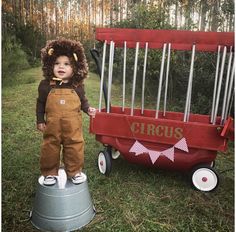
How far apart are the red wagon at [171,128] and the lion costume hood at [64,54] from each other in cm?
39

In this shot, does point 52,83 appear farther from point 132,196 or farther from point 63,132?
point 132,196

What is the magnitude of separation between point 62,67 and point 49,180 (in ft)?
2.03

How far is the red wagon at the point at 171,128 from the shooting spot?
7.24 feet

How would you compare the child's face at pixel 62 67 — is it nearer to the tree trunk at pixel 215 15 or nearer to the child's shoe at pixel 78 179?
the child's shoe at pixel 78 179

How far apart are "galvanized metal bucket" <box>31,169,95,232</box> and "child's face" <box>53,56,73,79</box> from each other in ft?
1.96

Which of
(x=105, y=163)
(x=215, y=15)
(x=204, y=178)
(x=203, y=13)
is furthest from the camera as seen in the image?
(x=203, y=13)

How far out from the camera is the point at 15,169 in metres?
2.60

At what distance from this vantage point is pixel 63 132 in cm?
193

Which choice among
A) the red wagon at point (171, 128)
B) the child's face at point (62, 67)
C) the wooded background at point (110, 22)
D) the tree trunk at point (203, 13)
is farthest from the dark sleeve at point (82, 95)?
the tree trunk at point (203, 13)

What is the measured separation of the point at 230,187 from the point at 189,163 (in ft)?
1.17

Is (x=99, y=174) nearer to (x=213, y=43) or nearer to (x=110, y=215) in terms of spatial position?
(x=110, y=215)

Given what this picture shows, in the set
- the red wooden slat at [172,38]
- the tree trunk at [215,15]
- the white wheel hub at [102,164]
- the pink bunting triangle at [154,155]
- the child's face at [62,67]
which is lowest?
the white wheel hub at [102,164]

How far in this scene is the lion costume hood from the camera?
1.93 m

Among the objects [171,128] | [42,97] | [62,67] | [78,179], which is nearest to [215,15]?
[171,128]
